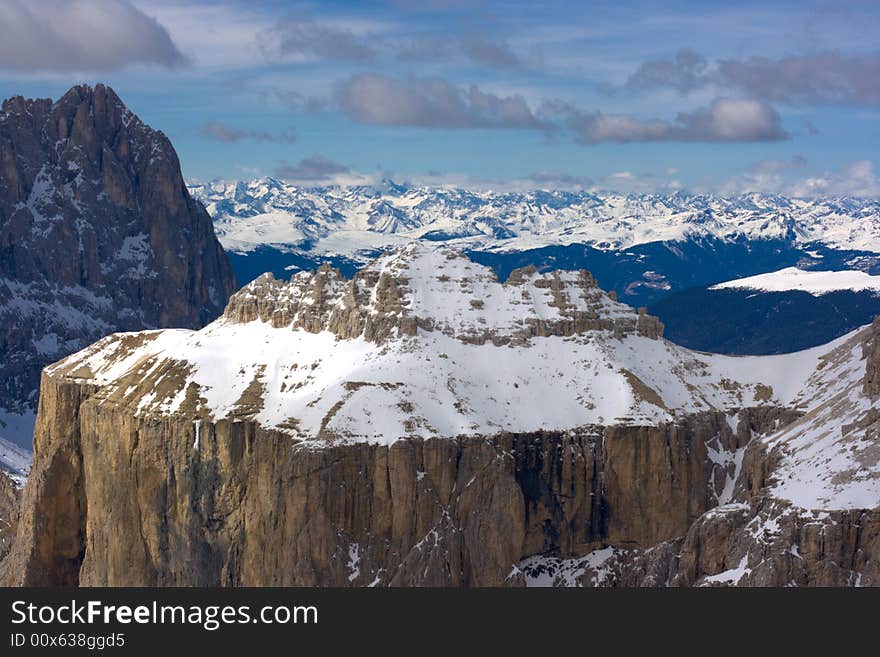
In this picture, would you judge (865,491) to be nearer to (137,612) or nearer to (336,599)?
(336,599)

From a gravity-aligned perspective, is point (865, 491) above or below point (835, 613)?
above

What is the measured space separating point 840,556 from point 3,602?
112 m

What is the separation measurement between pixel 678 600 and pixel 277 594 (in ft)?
130

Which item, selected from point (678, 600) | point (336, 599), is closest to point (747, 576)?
point (678, 600)

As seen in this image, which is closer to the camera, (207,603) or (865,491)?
(207,603)

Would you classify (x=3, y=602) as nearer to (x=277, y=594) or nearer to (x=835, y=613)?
(x=277, y=594)

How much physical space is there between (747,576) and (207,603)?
93220 mm

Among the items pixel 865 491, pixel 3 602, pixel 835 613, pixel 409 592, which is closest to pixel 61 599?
pixel 3 602

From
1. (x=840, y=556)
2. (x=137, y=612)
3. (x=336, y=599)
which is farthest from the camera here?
Result: (x=840, y=556)

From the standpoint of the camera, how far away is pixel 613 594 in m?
138

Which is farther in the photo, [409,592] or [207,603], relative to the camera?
[409,592]

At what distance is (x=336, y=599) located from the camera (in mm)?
136750

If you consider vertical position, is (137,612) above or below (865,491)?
below

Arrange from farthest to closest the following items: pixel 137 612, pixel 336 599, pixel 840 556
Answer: pixel 840 556, pixel 336 599, pixel 137 612
